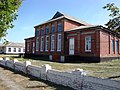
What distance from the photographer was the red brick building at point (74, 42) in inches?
993

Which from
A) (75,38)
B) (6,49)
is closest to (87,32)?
(75,38)

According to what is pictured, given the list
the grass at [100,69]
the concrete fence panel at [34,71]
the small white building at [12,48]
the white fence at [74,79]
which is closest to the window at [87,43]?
the grass at [100,69]

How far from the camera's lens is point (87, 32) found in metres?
26.3

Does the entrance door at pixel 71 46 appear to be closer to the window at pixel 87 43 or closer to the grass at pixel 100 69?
the window at pixel 87 43

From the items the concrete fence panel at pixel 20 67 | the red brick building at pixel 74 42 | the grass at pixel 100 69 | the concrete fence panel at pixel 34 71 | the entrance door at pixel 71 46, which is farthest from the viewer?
the entrance door at pixel 71 46

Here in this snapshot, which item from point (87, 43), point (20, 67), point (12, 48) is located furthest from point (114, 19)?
point (12, 48)

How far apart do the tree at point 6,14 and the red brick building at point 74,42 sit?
17.1 metres

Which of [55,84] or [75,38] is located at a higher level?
[75,38]

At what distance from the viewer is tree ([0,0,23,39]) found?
27.8 ft

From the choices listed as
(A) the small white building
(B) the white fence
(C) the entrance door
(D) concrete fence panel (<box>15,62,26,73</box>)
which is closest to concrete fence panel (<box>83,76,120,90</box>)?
(B) the white fence

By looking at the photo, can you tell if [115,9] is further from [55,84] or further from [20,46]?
[20,46]

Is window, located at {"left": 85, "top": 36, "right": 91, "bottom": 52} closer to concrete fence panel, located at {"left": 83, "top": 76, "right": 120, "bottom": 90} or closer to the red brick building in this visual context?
the red brick building

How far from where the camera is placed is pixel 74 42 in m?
29.1

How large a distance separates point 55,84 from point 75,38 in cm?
1948
